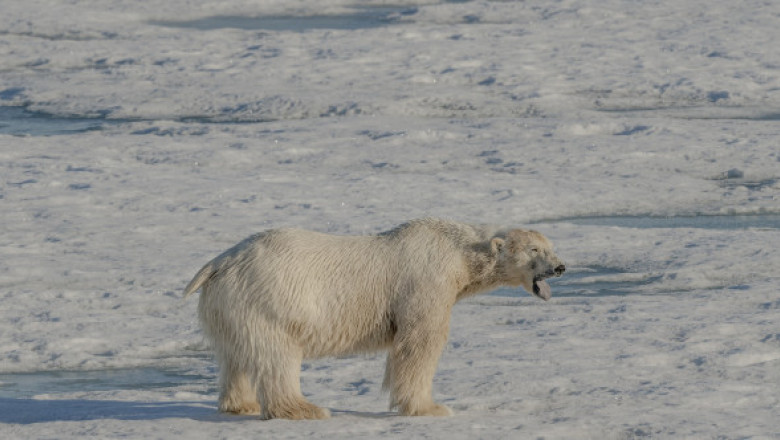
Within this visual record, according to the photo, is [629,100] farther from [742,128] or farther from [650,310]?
[650,310]

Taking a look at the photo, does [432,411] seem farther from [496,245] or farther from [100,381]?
[100,381]

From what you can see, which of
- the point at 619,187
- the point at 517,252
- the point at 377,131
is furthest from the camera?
the point at 377,131

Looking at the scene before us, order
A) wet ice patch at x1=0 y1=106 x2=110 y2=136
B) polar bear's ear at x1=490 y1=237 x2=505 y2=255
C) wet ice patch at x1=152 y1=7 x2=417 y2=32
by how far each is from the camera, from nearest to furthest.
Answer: polar bear's ear at x1=490 y1=237 x2=505 y2=255 < wet ice patch at x1=0 y1=106 x2=110 y2=136 < wet ice patch at x1=152 y1=7 x2=417 y2=32

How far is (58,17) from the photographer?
19.3 m

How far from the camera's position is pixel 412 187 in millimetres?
10578

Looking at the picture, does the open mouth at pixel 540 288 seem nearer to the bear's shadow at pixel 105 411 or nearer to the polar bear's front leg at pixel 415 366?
the polar bear's front leg at pixel 415 366

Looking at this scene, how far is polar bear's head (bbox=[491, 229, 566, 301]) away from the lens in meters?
5.66

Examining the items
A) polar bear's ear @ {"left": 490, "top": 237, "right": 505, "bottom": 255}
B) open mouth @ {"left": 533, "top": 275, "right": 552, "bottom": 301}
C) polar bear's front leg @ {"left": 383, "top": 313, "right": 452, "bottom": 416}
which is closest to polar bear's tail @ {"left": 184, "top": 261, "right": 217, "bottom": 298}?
polar bear's front leg @ {"left": 383, "top": 313, "right": 452, "bottom": 416}

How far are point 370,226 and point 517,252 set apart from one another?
3.82 metres

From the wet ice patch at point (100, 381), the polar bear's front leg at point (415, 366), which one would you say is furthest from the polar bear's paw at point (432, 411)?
the wet ice patch at point (100, 381)

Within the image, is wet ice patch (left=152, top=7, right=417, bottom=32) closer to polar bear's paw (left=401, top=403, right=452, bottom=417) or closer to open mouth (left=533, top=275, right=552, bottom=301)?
open mouth (left=533, top=275, right=552, bottom=301)

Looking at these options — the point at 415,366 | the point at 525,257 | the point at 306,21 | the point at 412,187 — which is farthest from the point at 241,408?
the point at 306,21

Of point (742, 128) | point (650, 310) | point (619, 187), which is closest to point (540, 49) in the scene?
point (742, 128)

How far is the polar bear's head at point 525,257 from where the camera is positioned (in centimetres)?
566
